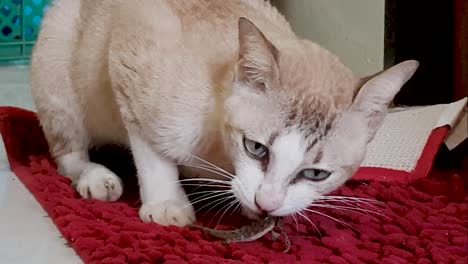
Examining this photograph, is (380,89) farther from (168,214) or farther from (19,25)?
(19,25)

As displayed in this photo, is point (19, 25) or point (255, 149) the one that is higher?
point (255, 149)

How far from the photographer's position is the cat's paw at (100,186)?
5.03ft

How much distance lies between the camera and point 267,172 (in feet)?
4.00

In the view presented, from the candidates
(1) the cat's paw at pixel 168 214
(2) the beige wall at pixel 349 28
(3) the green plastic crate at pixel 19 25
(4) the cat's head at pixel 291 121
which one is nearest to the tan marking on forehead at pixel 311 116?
(4) the cat's head at pixel 291 121

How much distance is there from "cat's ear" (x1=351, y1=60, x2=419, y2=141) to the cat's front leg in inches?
14.4

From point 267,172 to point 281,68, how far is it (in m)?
0.17

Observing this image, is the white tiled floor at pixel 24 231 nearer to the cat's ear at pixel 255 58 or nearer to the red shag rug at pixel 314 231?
the red shag rug at pixel 314 231

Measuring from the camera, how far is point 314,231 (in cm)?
141

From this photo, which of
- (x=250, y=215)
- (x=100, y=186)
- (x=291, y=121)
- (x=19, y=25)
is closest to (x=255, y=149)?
(x=291, y=121)

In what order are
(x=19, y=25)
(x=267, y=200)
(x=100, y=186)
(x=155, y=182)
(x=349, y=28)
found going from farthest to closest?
1. (x=19, y=25)
2. (x=349, y=28)
3. (x=100, y=186)
4. (x=155, y=182)
5. (x=267, y=200)

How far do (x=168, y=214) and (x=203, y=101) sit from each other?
21 cm

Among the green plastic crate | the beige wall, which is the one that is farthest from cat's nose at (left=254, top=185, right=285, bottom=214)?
the green plastic crate

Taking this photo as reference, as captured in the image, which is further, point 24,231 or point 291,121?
point 24,231

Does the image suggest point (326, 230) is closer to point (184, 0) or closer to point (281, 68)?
point (281, 68)
